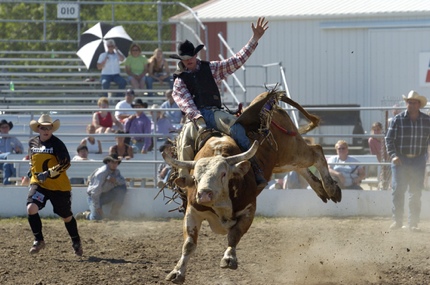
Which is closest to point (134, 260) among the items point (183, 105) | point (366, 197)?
point (183, 105)

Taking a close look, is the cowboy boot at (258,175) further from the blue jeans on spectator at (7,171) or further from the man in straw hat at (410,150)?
the blue jeans on spectator at (7,171)

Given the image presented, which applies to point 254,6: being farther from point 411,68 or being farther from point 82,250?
point 82,250

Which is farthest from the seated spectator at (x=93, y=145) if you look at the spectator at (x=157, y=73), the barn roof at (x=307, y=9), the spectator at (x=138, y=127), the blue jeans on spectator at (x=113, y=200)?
the barn roof at (x=307, y=9)

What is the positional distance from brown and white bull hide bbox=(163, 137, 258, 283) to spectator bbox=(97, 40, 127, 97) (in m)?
10.0

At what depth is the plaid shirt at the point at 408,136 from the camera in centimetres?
1161

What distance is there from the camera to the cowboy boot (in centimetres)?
800

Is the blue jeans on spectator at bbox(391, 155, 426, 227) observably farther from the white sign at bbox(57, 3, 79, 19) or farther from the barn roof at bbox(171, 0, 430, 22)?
the barn roof at bbox(171, 0, 430, 22)

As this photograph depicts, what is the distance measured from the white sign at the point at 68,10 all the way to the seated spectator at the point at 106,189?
23.6 ft

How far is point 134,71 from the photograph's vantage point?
17.9m

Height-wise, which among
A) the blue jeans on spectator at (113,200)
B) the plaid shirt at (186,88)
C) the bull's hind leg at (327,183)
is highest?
the plaid shirt at (186,88)

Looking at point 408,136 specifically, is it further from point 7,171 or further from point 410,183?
point 7,171

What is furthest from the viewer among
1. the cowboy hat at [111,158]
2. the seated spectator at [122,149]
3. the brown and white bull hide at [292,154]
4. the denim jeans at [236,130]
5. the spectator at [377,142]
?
the spectator at [377,142]

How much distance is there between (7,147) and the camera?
46.0 ft

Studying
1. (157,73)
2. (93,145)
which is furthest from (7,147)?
(157,73)
